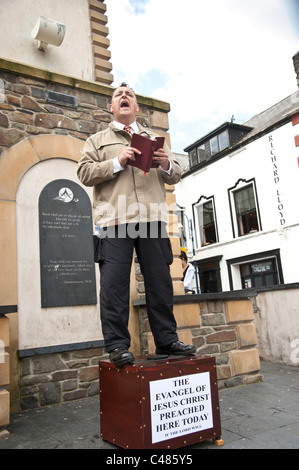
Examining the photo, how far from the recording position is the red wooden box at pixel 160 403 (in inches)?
93.1

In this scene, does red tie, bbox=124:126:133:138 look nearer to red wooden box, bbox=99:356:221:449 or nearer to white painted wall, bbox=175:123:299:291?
red wooden box, bbox=99:356:221:449

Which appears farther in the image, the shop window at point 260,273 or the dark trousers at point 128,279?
the shop window at point 260,273

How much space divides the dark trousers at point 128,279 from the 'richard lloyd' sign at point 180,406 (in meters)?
0.33

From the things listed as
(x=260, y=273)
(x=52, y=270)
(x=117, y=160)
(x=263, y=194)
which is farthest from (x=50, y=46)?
(x=260, y=273)

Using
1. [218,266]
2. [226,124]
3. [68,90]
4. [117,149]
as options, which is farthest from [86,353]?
[226,124]

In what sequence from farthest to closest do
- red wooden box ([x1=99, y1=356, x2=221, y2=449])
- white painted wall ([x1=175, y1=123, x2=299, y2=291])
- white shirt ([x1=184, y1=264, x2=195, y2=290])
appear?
white painted wall ([x1=175, y1=123, x2=299, y2=291]) < white shirt ([x1=184, y1=264, x2=195, y2=290]) < red wooden box ([x1=99, y1=356, x2=221, y2=449])

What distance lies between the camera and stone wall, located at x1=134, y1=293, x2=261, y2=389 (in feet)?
15.3

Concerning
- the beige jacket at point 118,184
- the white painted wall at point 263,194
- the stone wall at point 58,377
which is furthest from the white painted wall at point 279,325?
the white painted wall at point 263,194

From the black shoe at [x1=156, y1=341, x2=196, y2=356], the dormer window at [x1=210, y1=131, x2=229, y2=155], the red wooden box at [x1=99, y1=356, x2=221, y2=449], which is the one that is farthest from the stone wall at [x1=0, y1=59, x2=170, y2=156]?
the dormer window at [x1=210, y1=131, x2=229, y2=155]

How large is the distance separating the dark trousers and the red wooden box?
0.24m

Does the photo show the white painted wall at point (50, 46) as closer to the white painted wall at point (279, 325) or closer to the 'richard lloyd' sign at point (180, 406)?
the white painted wall at point (279, 325)

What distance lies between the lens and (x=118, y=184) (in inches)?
111

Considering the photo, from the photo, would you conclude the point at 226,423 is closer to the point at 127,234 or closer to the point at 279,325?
the point at 127,234

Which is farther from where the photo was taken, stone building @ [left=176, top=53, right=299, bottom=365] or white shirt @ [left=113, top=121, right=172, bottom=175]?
stone building @ [left=176, top=53, right=299, bottom=365]
